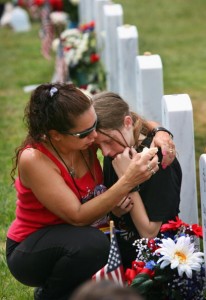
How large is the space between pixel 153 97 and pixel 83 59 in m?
3.74

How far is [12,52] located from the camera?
1281 centimetres

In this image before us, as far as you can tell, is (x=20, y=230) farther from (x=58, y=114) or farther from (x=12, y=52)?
(x=12, y=52)

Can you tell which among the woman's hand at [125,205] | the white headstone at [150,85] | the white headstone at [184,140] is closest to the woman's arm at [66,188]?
the woman's hand at [125,205]

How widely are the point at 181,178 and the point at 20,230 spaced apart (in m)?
0.88

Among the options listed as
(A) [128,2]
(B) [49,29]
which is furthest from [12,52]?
(A) [128,2]

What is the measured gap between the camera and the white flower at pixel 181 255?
4.02 meters

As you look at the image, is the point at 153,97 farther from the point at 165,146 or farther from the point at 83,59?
the point at 83,59

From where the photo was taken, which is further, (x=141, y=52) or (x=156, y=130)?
(x=141, y=52)

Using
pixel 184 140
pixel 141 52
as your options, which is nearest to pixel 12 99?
pixel 141 52

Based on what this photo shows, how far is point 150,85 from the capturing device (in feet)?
18.4

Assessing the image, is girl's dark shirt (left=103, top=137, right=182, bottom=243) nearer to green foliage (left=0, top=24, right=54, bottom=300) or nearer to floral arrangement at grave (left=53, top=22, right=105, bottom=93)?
green foliage (left=0, top=24, right=54, bottom=300)

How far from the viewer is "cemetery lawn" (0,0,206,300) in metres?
6.45

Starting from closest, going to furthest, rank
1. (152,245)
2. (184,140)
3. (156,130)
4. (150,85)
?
(152,245), (156,130), (184,140), (150,85)

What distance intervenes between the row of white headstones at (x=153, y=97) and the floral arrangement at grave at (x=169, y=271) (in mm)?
116
